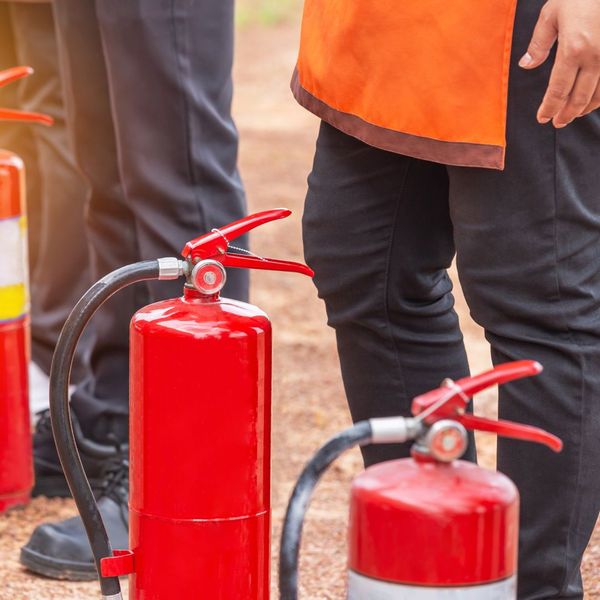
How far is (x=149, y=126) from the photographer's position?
2289 mm

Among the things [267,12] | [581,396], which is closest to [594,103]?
[581,396]

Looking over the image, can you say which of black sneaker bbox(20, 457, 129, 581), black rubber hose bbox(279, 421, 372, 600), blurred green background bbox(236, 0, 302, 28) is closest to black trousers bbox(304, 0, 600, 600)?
black rubber hose bbox(279, 421, 372, 600)

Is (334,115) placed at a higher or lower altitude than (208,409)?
higher

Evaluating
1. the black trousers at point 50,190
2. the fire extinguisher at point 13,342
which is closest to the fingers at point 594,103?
the fire extinguisher at point 13,342

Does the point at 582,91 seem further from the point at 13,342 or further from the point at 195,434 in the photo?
the point at 13,342

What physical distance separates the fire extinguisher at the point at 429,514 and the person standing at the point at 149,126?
39.7 inches

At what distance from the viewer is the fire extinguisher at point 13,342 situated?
2271mm

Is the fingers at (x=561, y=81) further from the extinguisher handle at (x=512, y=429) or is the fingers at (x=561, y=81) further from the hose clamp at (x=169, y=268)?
the hose clamp at (x=169, y=268)

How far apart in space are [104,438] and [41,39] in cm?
99

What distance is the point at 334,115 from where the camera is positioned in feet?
5.48

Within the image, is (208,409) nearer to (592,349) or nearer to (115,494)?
(592,349)

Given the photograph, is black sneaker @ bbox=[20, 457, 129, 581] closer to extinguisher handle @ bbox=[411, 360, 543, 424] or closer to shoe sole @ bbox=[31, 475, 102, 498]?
shoe sole @ bbox=[31, 475, 102, 498]

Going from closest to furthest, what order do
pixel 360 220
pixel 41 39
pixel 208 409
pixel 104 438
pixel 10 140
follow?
pixel 208 409 → pixel 360 220 → pixel 104 438 → pixel 41 39 → pixel 10 140

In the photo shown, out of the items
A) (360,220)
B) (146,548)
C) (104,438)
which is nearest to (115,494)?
(104,438)
